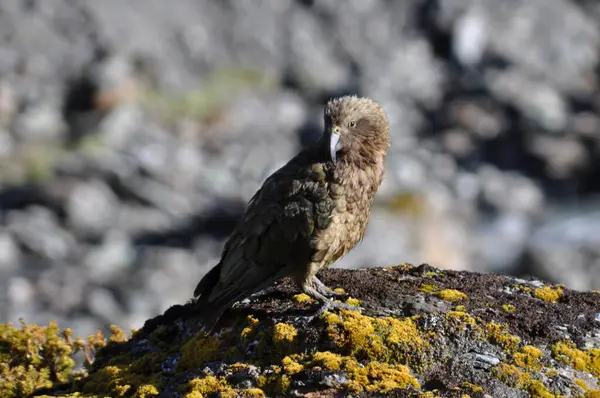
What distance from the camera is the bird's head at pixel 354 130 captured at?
810 centimetres

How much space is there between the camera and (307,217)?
7.95 metres

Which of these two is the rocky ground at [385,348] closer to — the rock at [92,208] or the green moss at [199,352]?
the green moss at [199,352]

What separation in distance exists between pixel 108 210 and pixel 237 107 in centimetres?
1161

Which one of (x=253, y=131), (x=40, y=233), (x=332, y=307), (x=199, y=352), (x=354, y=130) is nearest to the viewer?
(x=332, y=307)

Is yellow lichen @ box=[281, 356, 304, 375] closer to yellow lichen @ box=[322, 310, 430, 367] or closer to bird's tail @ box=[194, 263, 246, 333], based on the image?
yellow lichen @ box=[322, 310, 430, 367]

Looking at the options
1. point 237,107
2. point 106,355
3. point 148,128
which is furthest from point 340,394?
point 237,107

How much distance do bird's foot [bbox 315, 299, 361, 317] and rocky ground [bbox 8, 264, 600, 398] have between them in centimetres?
6

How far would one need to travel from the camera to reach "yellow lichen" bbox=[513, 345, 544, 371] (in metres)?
6.72

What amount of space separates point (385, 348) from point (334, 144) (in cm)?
208

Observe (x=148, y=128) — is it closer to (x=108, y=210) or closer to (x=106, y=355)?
(x=108, y=210)

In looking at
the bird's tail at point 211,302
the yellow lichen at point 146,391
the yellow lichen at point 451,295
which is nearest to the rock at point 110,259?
the bird's tail at point 211,302

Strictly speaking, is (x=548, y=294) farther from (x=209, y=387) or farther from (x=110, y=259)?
(x=110, y=259)

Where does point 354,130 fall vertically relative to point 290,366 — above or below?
above

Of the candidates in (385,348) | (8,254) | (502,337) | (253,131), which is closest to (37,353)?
(385,348)
